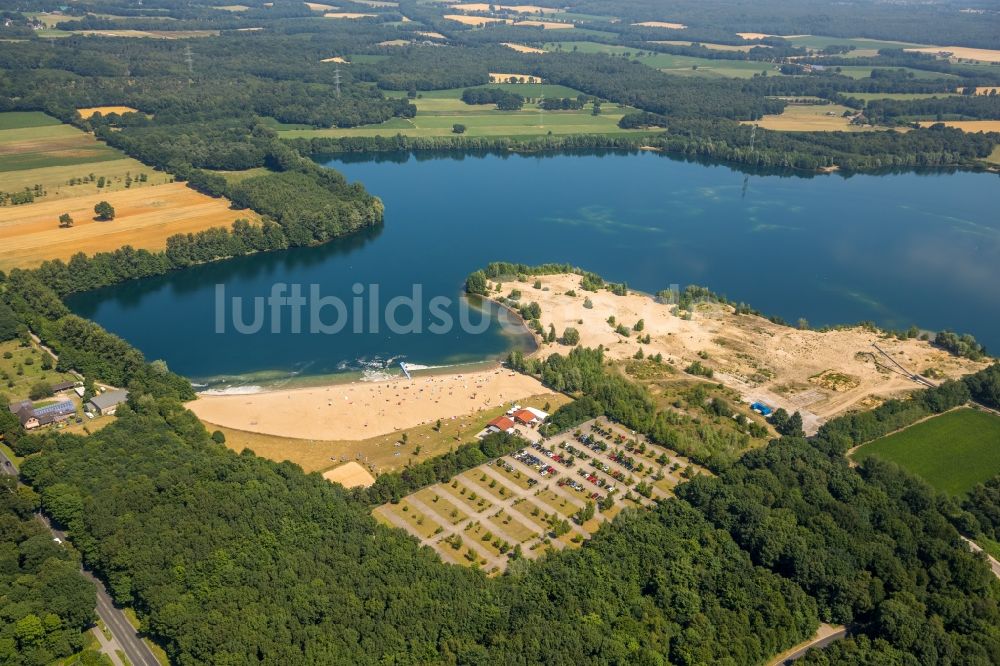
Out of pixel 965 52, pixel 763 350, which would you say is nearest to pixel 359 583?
pixel 763 350

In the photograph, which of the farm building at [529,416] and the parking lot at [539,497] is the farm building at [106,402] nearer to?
the parking lot at [539,497]

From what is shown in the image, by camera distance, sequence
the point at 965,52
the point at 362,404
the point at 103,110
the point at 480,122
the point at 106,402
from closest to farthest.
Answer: the point at 106,402 → the point at 362,404 → the point at 103,110 → the point at 480,122 → the point at 965,52

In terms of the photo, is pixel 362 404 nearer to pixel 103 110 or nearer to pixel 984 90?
pixel 103 110

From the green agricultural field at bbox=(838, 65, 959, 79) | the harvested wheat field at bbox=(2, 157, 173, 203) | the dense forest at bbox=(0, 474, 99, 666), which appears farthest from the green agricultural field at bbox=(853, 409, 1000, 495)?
the green agricultural field at bbox=(838, 65, 959, 79)

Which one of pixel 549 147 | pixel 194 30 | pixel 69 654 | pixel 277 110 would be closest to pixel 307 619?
pixel 69 654

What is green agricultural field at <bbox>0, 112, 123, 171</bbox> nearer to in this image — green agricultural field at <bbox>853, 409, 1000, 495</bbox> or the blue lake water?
the blue lake water
